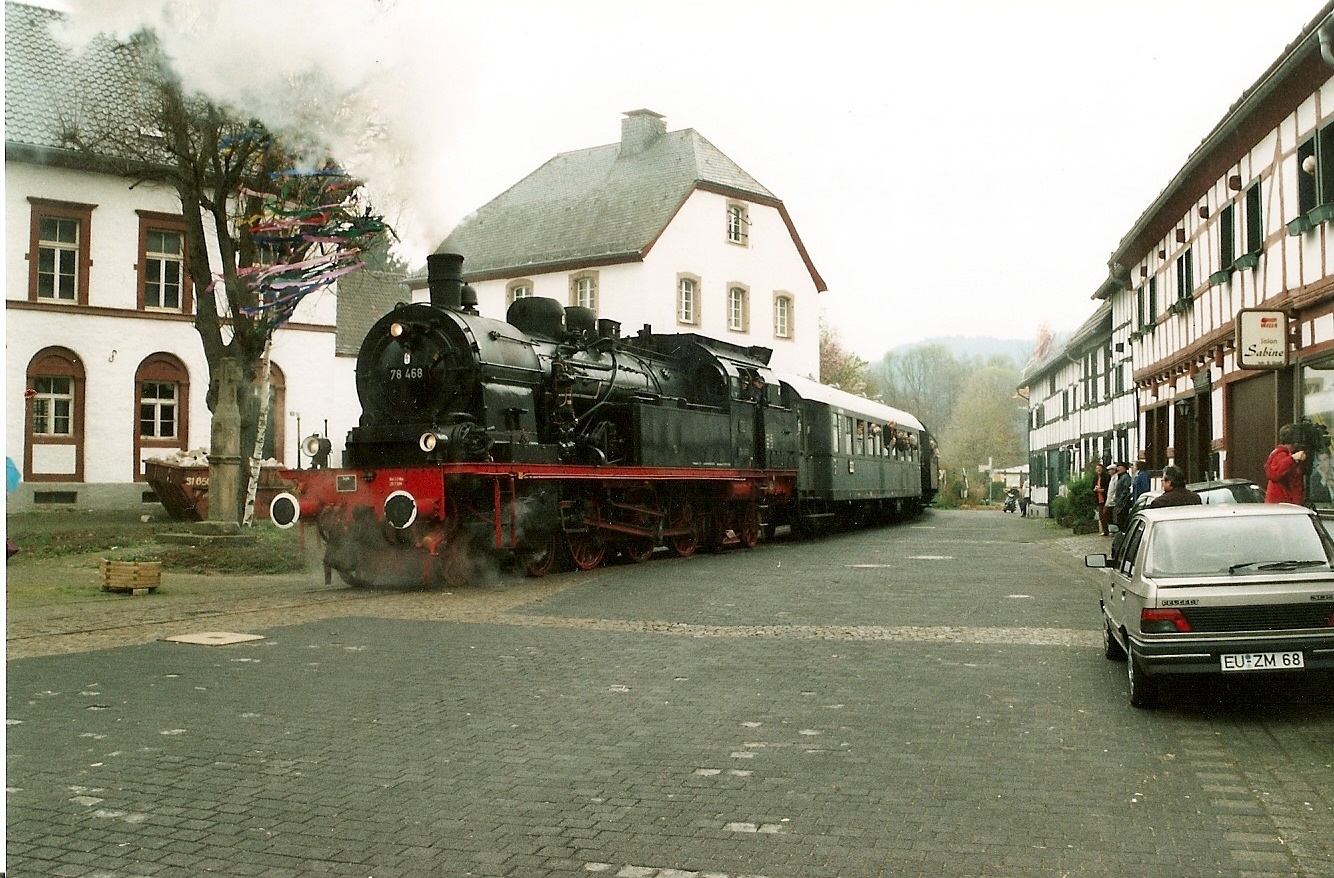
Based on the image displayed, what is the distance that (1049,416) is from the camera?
4694cm

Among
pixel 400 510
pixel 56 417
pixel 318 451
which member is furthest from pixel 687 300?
pixel 400 510

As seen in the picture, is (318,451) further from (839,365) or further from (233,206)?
(839,365)

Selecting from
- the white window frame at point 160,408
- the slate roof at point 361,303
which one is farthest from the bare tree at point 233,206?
the slate roof at point 361,303

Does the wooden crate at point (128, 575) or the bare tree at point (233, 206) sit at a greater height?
the bare tree at point (233, 206)

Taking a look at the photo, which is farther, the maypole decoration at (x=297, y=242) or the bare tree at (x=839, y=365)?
the bare tree at (x=839, y=365)

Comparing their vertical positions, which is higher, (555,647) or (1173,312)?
(1173,312)

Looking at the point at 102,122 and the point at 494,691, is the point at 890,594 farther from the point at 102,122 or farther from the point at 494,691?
the point at 102,122

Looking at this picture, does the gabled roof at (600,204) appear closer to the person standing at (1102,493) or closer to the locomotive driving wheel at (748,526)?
the locomotive driving wheel at (748,526)

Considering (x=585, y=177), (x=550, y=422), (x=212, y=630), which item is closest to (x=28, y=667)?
(x=212, y=630)

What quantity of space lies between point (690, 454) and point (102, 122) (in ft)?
30.7

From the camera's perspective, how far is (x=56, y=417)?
64.1 ft

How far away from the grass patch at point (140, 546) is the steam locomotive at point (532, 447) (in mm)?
2067

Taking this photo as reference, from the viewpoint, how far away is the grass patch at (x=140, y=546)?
16203 mm

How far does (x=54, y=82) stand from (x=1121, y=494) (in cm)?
1723
